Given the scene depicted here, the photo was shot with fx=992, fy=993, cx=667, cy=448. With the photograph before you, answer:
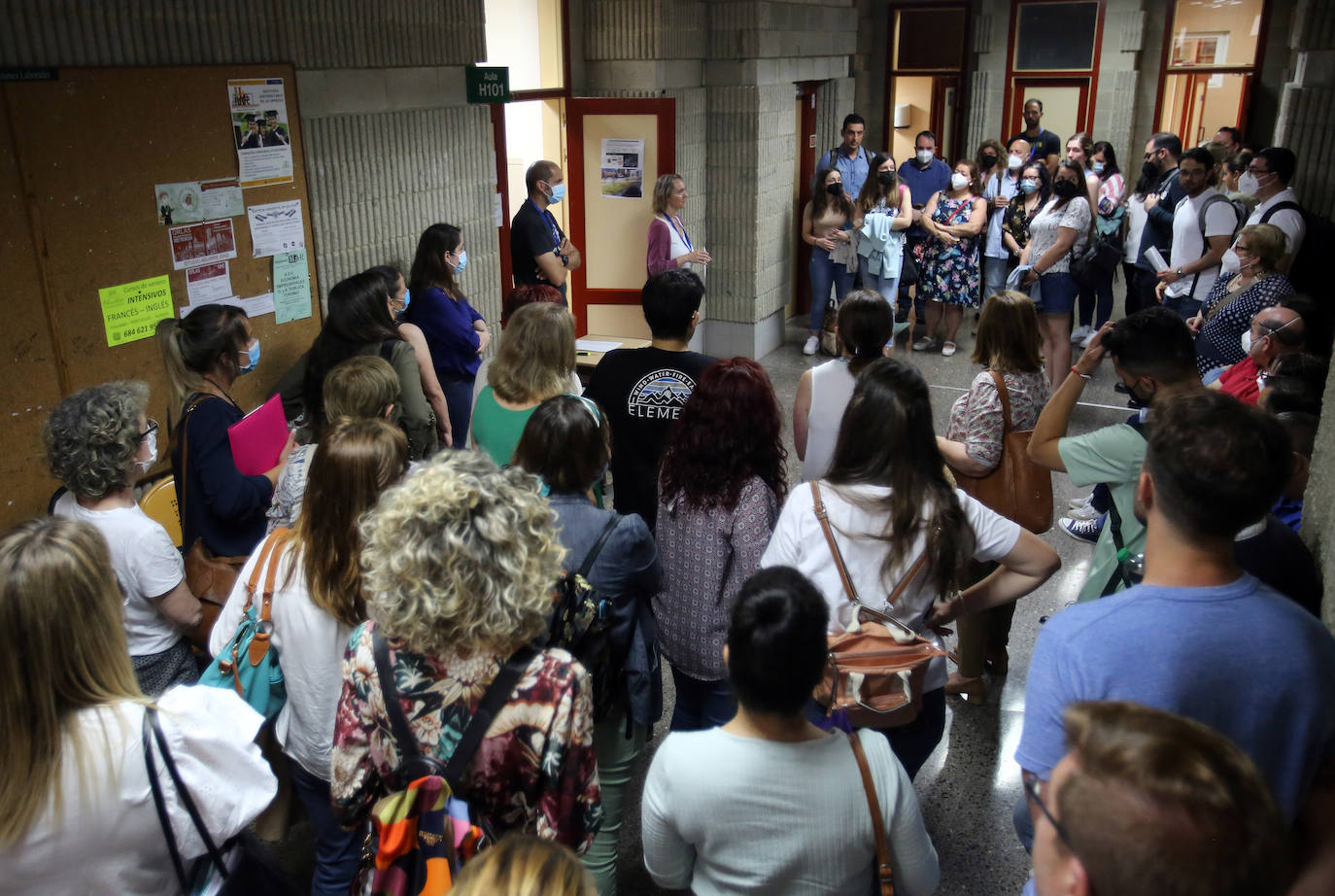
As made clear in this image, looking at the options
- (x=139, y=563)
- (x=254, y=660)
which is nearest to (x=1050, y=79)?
(x=139, y=563)

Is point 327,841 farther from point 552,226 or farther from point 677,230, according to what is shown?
point 677,230

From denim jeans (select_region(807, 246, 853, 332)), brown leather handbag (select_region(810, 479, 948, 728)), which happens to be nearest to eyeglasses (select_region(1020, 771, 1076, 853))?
brown leather handbag (select_region(810, 479, 948, 728))

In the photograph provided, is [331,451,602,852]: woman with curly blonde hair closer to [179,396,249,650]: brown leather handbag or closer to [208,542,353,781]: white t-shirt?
[208,542,353,781]: white t-shirt

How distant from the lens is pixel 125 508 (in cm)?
280

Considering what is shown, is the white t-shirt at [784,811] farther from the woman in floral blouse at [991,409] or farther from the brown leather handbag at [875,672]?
the woman in floral blouse at [991,409]

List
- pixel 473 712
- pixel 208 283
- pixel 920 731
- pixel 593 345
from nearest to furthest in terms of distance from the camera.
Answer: pixel 473 712, pixel 920 731, pixel 208 283, pixel 593 345

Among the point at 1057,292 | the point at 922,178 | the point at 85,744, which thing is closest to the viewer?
the point at 85,744

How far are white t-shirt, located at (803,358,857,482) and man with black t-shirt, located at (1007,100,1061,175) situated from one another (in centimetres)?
784

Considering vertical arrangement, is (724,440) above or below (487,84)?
below

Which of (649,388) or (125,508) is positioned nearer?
(125,508)

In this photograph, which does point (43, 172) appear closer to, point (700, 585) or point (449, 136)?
point (449, 136)

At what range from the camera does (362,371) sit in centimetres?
330

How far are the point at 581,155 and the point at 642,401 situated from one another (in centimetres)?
486

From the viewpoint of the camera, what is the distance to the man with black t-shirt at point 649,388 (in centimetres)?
355
